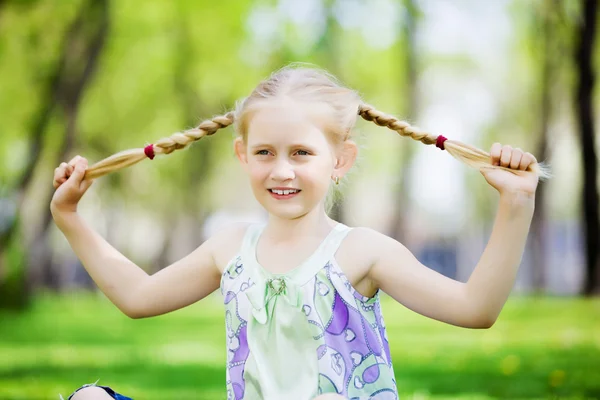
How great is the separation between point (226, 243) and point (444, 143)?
802 millimetres

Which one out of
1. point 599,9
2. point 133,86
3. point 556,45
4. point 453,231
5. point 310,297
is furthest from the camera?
point 453,231

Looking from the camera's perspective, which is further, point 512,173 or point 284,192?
point 284,192

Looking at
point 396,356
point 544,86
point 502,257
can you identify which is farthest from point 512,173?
point 544,86

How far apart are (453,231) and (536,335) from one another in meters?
48.8

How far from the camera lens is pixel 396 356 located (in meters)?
7.89

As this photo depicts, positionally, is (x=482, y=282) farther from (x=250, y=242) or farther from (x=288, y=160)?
(x=250, y=242)

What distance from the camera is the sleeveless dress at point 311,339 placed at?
2.71 meters

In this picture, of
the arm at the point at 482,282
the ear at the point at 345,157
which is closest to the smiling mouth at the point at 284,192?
the ear at the point at 345,157

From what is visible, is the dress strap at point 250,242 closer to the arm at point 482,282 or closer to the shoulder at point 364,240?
the shoulder at point 364,240

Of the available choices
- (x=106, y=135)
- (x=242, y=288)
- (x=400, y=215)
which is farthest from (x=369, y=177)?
(x=242, y=288)

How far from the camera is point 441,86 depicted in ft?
88.6

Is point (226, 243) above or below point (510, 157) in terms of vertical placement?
below

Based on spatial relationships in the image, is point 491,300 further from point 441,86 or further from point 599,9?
point 441,86

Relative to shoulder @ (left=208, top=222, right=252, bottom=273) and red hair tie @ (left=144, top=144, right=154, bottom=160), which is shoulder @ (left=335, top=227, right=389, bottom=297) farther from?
red hair tie @ (left=144, top=144, right=154, bottom=160)
